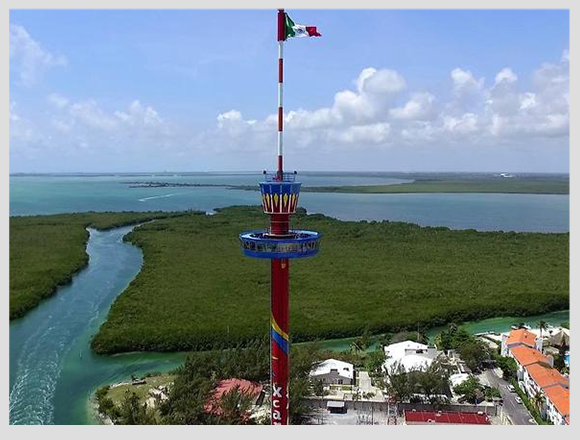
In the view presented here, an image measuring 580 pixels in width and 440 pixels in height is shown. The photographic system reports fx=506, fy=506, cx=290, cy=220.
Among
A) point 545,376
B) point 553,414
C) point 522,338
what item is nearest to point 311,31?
point 553,414

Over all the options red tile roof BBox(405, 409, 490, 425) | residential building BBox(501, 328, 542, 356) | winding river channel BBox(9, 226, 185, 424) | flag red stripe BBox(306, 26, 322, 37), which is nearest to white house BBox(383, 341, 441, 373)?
red tile roof BBox(405, 409, 490, 425)

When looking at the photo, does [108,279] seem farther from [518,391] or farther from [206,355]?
[518,391]

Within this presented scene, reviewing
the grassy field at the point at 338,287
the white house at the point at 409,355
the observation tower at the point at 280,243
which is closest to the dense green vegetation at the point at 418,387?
the white house at the point at 409,355

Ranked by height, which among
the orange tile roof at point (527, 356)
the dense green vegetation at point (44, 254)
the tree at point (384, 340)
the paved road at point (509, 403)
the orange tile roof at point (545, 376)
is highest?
the dense green vegetation at point (44, 254)

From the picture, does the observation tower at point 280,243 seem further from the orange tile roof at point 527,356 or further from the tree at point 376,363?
the orange tile roof at point 527,356

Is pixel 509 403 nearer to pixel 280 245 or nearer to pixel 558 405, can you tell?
pixel 558 405

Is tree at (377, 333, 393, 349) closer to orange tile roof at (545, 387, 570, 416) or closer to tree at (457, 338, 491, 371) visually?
tree at (457, 338, 491, 371)

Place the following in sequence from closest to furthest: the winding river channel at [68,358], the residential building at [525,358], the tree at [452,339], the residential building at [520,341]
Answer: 1. the winding river channel at [68,358]
2. the residential building at [525,358]
3. the residential building at [520,341]
4. the tree at [452,339]
